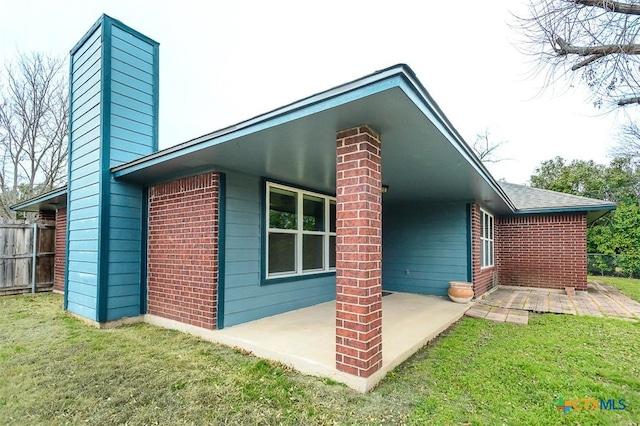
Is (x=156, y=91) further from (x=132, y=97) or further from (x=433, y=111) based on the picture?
(x=433, y=111)

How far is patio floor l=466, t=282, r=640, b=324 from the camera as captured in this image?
19.1 ft

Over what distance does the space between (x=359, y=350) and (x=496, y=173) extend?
94.5 feet

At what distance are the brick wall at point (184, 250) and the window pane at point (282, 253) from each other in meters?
1.11

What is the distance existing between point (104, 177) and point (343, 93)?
4.25m

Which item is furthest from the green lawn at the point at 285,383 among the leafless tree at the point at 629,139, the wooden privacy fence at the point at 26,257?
the leafless tree at the point at 629,139

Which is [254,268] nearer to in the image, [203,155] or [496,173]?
[203,155]

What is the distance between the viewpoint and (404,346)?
3766 mm

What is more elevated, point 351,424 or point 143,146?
point 143,146

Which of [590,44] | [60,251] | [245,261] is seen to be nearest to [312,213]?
[245,261]

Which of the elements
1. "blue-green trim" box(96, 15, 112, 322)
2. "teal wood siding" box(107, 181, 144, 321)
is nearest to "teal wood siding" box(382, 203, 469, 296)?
"teal wood siding" box(107, 181, 144, 321)

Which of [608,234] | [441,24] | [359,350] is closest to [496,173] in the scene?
[608,234]

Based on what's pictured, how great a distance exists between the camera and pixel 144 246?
5309 mm

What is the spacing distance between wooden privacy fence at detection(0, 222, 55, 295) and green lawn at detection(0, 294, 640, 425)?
4.50m

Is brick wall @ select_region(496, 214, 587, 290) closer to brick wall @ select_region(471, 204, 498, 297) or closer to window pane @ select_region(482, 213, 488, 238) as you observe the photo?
window pane @ select_region(482, 213, 488, 238)
